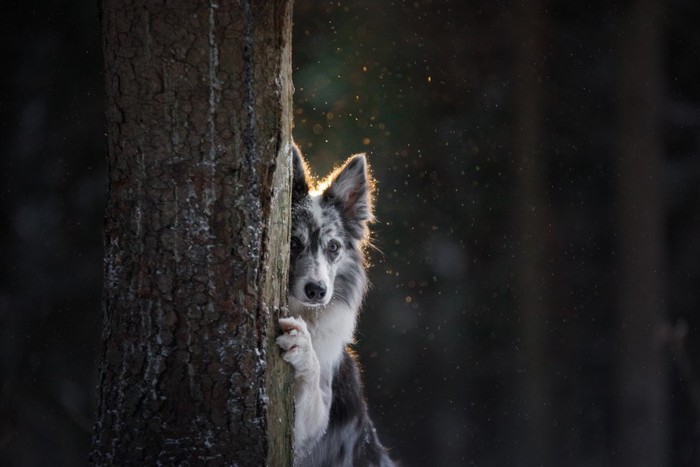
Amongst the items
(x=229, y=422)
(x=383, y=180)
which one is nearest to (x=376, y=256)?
(x=383, y=180)

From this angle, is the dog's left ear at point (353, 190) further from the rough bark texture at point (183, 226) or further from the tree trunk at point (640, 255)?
the tree trunk at point (640, 255)

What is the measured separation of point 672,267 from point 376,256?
2694mm

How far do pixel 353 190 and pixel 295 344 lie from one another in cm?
138

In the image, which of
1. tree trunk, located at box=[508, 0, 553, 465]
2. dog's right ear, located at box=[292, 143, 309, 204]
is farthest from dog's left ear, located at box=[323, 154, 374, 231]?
tree trunk, located at box=[508, 0, 553, 465]

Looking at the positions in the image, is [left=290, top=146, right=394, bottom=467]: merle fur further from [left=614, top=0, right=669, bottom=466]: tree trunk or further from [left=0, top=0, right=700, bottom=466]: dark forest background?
[left=614, top=0, right=669, bottom=466]: tree trunk

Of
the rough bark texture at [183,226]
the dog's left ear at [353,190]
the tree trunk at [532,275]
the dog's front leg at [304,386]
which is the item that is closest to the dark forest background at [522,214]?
the tree trunk at [532,275]

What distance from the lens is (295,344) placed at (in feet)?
9.24

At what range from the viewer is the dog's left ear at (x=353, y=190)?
3967 millimetres

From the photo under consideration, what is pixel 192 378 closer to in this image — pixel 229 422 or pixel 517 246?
pixel 229 422

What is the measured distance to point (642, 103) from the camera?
7.03 meters

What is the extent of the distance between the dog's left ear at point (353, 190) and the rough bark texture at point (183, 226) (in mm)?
1399

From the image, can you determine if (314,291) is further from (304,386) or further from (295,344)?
(295,344)

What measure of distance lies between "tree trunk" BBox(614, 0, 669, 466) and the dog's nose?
434 cm

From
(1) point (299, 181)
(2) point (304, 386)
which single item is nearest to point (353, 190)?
(1) point (299, 181)
